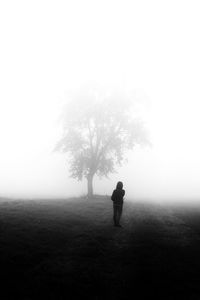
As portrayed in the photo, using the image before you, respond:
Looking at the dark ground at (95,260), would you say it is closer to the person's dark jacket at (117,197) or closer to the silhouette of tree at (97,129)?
the person's dark jacket at (117,197)

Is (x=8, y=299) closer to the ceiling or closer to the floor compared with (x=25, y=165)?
closer to the floor

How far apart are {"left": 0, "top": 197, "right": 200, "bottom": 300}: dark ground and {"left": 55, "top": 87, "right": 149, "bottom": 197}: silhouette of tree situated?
23.5 m

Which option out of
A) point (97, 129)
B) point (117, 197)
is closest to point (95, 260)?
point (117, 197)

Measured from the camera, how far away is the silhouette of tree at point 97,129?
43.9 metres

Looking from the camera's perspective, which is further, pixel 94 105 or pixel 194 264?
pixel 94 105

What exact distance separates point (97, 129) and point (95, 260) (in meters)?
32.9

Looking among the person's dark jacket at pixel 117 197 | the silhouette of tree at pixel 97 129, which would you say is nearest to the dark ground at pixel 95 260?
the person's dark jacket at pixel 117 197

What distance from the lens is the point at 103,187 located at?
291ft

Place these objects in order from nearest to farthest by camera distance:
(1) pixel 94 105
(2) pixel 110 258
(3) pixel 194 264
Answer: (3) pixel 194 264, (2) pixel 110 258, (1) pixel 94 105

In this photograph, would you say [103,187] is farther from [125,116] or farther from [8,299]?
[8,299]

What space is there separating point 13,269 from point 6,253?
1859 millimetres

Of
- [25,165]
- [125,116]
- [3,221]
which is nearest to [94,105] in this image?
[125,116]

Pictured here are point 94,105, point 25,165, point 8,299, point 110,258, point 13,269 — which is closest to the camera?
point 8,299

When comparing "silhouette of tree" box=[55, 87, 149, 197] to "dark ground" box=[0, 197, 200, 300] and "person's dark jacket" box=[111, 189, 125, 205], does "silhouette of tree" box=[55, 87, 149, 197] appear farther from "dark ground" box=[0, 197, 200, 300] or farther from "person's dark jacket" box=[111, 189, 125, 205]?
"dark ground" box=[0, 197, 200, 300]
